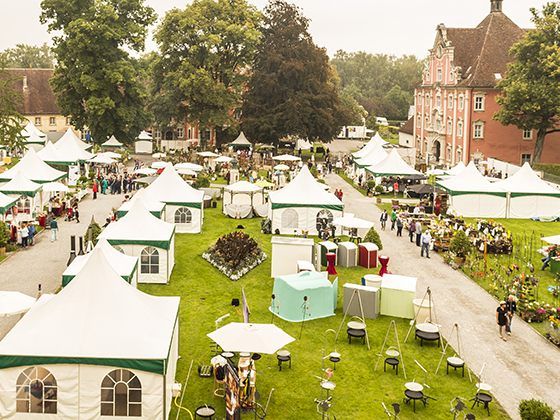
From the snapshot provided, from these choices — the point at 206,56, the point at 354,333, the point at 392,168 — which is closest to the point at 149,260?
the point at 354,333

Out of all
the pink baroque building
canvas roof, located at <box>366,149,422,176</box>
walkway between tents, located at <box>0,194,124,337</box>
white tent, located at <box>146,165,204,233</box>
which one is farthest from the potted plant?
the pink baroque building

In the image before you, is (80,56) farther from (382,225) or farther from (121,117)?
(382,225)

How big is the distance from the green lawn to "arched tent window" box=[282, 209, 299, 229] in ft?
27.8

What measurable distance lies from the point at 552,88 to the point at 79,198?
116ft

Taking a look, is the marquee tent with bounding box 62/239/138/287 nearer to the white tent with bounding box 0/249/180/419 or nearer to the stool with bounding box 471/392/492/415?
the white tent with bounding box 0/249/180/419

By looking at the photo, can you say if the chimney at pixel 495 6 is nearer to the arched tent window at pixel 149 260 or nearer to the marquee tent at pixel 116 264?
the arched tent window at pixel 149 260

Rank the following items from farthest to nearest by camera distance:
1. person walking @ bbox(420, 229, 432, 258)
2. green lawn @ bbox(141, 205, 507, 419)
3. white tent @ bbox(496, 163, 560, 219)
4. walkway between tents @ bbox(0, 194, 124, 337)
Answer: white tent @ bbox(496, 163, 560, 219)
person walking @ bbox(420, 229, 432, 258)
walkway between tents @ bbox(0, 194, 124, 337)
green lawn @ bbox(141, 205, 507, 419)

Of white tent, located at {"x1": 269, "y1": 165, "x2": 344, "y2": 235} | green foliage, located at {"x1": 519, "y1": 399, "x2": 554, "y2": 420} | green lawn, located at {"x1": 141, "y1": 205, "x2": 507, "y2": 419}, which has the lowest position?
green lawn, located at {"x1": 141, "y1": 205, "x2": 507, "y2": 419}

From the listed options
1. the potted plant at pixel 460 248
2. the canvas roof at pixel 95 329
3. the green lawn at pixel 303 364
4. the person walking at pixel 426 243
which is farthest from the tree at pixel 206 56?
the canvas roof at pixel 95 329

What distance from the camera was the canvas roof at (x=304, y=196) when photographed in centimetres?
3522

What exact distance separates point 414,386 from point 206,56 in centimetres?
5168

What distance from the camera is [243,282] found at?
26766 mm

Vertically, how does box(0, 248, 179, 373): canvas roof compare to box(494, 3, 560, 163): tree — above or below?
below

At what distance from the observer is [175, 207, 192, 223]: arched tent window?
35.7m
